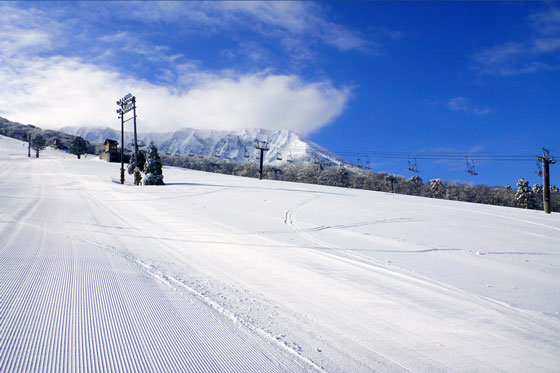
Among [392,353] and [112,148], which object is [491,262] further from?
[112,148]

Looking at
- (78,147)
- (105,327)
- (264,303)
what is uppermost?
(78,147)

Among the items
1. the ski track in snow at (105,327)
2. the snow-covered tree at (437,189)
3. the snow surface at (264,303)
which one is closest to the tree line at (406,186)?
the snow-covered tree at (437,189)

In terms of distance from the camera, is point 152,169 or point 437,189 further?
point 437,189

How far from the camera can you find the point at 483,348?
3162 mm

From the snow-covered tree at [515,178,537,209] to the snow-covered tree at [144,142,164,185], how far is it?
6879 cm

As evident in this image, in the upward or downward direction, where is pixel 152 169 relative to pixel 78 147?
downward

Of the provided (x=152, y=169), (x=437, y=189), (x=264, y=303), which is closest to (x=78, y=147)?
(x=152, y=169)

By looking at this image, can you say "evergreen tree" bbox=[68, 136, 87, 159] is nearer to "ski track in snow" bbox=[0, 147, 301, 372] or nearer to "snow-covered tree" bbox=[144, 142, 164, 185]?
"snow-covered tree" bbox=[144, 142, 164, 185]

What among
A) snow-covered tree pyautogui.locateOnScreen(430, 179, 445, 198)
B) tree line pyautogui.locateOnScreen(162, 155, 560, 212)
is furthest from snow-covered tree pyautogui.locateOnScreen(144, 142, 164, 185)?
snow-covered tree pyautogui.locateOnScreen(430, 179, 445, 198)

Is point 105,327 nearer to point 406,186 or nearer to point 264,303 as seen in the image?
point 264,303

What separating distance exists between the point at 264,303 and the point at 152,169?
92.2 feet

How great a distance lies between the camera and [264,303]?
156 inches

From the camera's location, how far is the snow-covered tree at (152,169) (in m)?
28.6

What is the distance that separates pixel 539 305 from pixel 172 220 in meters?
10.2
